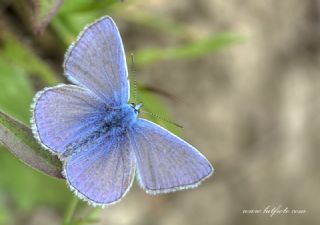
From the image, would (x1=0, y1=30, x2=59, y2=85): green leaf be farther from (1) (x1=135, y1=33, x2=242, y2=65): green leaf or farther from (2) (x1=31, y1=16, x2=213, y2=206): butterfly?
(2) (x1=31, y1=16, x2=213, y2=206): butterfly

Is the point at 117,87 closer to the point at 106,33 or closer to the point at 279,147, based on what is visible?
the point at 106,33

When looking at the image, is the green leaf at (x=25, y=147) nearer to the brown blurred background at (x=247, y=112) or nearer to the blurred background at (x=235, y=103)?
the blurred background at (x=235, y=103)

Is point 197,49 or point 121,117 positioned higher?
point 197,49

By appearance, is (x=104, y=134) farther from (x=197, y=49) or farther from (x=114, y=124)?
(x=197, y=49)

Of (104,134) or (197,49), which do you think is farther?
(197,49)

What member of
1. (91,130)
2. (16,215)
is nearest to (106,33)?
(91,130)

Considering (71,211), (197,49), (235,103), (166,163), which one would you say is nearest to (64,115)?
(166,163)
